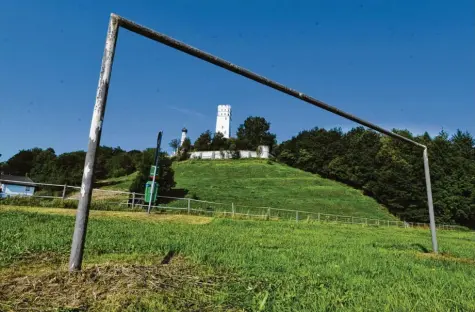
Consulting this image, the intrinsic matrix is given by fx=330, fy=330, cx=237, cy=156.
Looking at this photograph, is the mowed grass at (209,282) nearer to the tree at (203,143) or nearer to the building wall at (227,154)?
the building wall at (227,154)

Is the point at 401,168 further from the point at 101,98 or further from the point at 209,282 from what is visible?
the point at 101,98

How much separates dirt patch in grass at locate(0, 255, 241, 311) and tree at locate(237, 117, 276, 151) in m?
107

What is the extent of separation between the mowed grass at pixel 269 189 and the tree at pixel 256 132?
32.5m

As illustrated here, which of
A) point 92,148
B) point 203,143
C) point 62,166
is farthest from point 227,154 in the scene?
point 92,148

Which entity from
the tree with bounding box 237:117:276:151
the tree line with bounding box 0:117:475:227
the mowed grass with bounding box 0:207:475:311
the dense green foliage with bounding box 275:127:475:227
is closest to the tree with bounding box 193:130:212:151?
the tree line with bounding box 0:117:475:227

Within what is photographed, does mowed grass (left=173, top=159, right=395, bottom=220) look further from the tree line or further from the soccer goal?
the soccer goal

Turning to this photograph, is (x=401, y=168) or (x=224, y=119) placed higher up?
(x=224, y=119)

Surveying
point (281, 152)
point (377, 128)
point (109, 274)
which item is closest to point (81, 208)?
point (109, 274)

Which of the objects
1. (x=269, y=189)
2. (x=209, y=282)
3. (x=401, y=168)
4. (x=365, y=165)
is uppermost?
(x=365, y=165)

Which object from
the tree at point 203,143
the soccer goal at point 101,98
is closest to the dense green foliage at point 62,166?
the tree at point 203,143

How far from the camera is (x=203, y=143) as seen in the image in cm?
10300

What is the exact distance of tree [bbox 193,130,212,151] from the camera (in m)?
101

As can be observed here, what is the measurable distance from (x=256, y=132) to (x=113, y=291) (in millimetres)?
116342

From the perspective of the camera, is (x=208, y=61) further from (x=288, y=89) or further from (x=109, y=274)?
(x=109, y=274)
